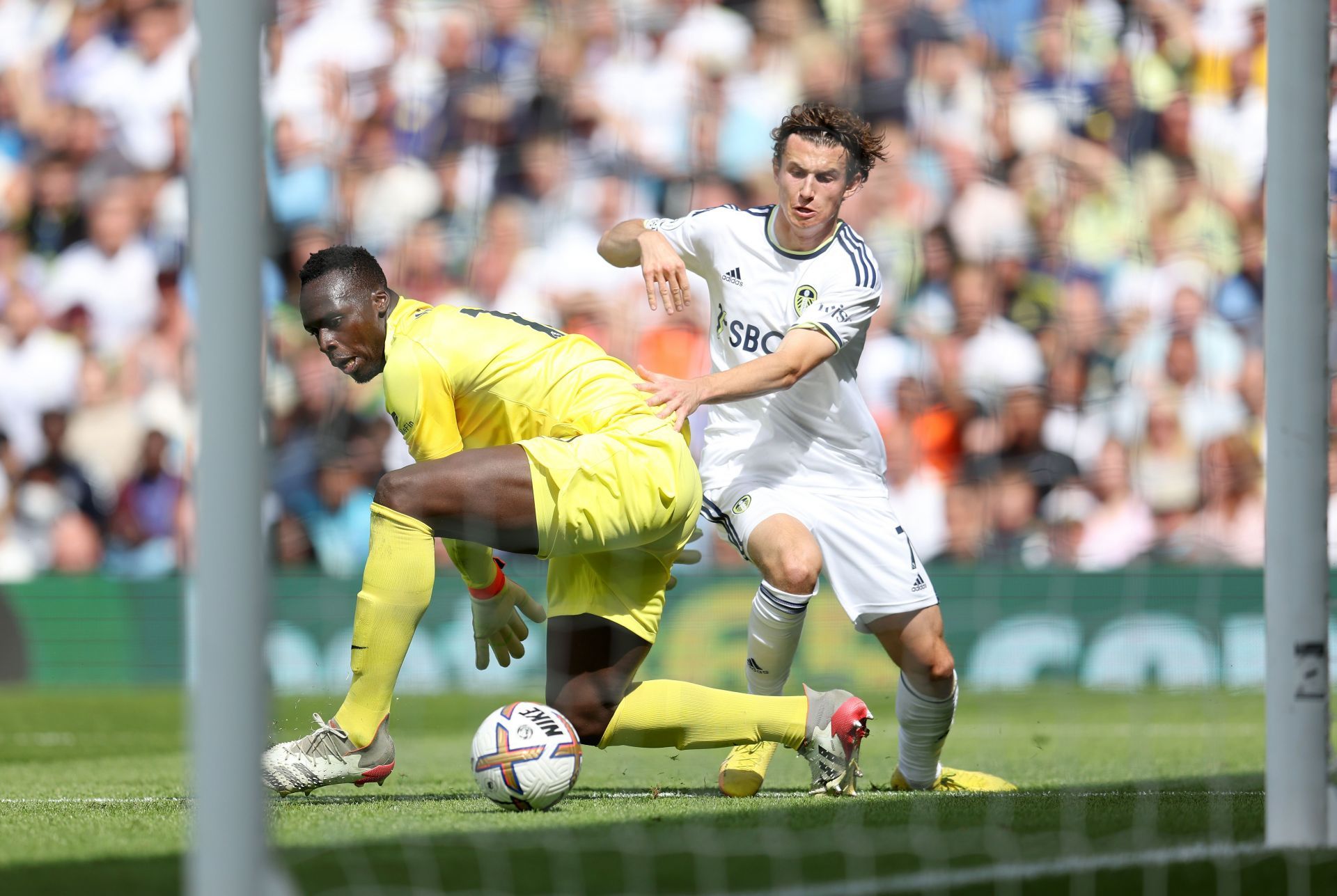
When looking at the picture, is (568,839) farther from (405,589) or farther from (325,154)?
(325,154)

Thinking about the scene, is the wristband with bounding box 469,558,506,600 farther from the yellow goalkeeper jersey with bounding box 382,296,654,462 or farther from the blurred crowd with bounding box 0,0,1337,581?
the blurred crowd with bounding box 0,0,1337,581

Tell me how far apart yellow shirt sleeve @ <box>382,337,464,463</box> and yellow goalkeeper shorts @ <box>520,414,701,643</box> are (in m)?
0.25

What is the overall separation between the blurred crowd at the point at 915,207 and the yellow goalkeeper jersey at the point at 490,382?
7.48 feet

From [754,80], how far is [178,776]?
3755 mm

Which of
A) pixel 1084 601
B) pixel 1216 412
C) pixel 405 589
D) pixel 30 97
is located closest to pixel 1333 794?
pixel 405 589

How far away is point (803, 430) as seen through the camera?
5.47 metres

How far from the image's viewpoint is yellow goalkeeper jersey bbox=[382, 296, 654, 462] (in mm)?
4434

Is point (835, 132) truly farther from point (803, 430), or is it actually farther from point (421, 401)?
point (421, 401)

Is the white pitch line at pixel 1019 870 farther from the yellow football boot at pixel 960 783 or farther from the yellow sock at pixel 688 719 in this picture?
the yellow football boot at pixel 960 783

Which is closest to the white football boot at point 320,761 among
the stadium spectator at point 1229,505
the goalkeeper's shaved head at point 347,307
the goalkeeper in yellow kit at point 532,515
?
the goalkeeper in yellow kit at point 532,515

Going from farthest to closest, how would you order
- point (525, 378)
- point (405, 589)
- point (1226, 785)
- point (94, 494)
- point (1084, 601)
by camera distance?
point (94, 494)
point (1084, 601)
point (1226, 785)
point (525, 378)
point (405, 589)

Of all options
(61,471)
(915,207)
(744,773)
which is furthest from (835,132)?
→ (61,471)

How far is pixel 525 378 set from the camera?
15.1 ft

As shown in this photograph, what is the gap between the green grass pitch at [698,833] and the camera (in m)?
3.19
